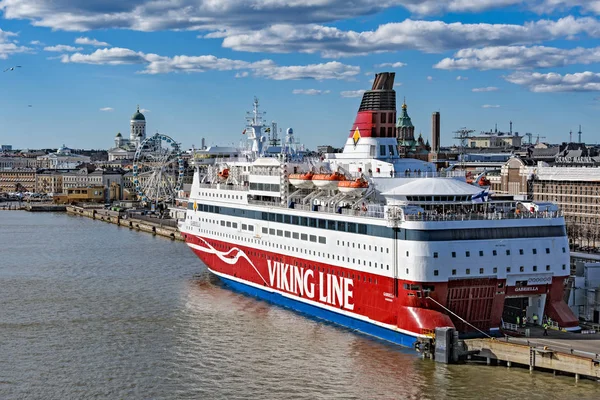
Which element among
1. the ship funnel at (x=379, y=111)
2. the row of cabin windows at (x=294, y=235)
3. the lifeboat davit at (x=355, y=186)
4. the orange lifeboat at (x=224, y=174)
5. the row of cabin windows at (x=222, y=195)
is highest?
the ship funnel at (x=379, y=111)

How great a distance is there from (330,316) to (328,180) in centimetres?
553

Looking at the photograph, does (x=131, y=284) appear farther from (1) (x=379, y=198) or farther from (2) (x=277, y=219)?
(1) (x=379, y=198)

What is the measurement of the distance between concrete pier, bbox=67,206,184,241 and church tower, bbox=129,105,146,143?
278ft

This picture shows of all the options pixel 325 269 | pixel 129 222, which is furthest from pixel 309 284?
pixel 129 222

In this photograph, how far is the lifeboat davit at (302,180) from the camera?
36.8m

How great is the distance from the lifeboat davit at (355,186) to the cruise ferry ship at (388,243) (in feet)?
0.16

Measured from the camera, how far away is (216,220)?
145 feet

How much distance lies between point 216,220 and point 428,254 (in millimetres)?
17542

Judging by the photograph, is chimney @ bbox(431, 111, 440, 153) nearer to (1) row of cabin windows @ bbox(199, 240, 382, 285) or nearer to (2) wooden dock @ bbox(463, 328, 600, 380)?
(1) row of cabin windows @ bbox(199, 240, 382, 285)

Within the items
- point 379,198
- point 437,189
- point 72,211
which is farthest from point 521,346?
point 72,211

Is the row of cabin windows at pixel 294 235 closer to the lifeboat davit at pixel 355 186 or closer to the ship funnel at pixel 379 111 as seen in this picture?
the lifeboat davit at pixel 355 186

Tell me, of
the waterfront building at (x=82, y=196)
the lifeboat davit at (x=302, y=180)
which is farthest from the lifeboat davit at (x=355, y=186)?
the waterfront building at (x=82, y=196)

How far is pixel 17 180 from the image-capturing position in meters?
153

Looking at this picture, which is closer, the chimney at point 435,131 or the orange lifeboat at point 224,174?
the orange lifeboat at point 224,174
